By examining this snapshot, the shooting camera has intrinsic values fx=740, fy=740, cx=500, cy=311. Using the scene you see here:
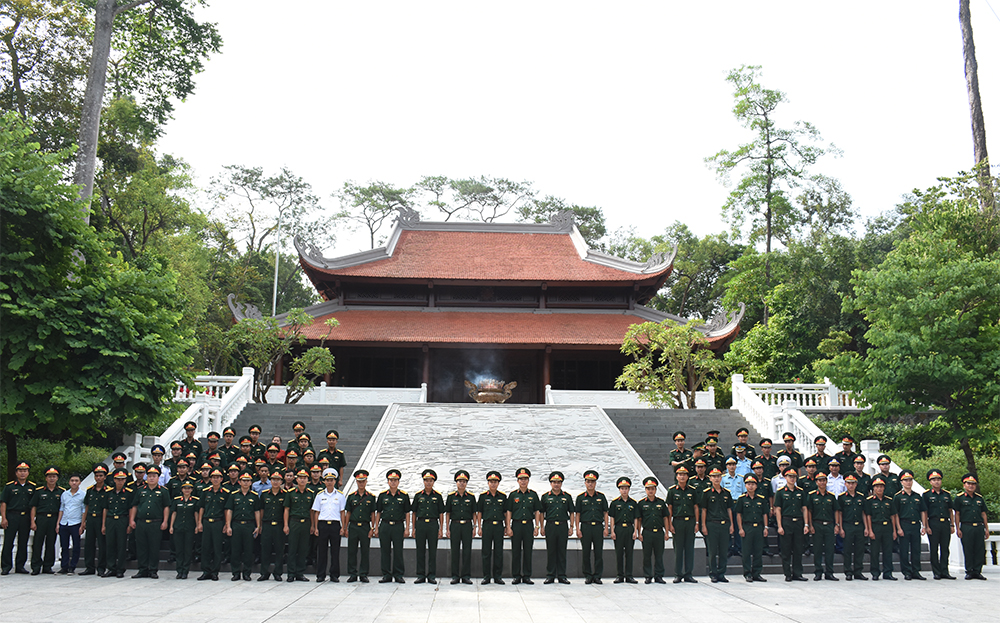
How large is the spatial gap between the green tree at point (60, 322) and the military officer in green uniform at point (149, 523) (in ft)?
6.83

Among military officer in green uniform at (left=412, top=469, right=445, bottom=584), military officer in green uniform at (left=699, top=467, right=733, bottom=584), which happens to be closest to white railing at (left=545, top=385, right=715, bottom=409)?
military officer in green uniform at (left=699, top=467, right=733, bottom=584)

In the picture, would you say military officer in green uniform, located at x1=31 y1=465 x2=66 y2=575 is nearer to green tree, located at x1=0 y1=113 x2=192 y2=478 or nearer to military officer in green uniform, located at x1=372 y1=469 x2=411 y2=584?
green tree, located at x1=0 y1=113 x2=192 y2=478

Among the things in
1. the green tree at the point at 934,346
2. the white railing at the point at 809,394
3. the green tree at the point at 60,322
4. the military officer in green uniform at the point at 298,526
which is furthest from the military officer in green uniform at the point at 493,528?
the white railing at the point at 809,394

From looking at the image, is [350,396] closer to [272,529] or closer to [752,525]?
[272,529]

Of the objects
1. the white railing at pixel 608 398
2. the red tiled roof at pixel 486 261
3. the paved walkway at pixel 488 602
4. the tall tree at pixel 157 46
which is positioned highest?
→ the tall tree at pixel 157 46

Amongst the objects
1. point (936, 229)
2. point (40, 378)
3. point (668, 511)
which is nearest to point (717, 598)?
point (668, 511)

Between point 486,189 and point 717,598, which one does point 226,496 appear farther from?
point 486,189

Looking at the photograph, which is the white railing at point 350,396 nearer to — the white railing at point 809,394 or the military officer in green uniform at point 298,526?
the white railing at point 809,394

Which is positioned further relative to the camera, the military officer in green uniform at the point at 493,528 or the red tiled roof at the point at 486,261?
the red tiled roof at the point at 486,261

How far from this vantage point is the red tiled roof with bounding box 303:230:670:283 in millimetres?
23094

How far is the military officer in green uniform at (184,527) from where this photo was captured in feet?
27.0

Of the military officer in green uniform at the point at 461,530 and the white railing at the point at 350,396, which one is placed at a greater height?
the white railing at the point at 350,396

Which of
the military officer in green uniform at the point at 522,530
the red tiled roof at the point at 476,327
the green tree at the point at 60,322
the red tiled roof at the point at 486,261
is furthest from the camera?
the red tiled roof at the point at 486,261

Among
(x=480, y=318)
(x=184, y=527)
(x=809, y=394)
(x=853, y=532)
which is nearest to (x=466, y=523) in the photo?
(x=184, y=527)
